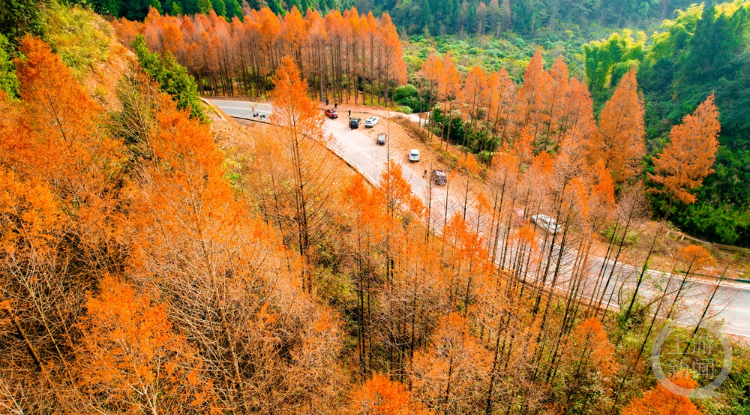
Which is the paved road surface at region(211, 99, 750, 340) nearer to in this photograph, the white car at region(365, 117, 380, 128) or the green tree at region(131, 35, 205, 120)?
the white car at region(365, 117, 380, 128)

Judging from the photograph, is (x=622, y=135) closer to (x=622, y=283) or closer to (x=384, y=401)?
(x=622, y=283)

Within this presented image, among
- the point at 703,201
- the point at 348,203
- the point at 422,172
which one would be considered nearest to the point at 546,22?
the point at 703,201

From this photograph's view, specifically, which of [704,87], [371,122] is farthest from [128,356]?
[704,87]

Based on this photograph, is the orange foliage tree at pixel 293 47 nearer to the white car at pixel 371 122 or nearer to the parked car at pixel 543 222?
the white car at pixel 371 122

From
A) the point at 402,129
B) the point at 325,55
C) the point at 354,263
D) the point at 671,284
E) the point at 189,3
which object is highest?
the point at 189,3

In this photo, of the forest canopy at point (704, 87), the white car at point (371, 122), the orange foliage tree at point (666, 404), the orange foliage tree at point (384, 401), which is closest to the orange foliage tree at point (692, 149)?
the forest canopy at point (704, 87)

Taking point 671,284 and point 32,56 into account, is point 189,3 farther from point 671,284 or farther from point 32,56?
point 671,284

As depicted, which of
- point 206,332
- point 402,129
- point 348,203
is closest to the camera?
point 206,332

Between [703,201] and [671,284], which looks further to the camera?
[703,201]

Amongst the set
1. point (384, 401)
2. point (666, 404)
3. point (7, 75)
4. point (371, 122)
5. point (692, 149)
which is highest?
point (7, 75)
